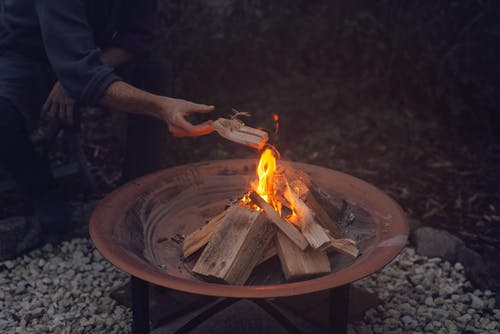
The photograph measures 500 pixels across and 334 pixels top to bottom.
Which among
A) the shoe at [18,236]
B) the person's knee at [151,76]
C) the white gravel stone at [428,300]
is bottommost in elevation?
the shoe at [18,236]

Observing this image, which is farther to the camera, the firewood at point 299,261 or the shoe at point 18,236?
the shoe at point 18,236

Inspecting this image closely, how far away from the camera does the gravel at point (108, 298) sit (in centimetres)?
303

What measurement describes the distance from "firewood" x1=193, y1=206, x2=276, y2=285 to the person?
45 cm

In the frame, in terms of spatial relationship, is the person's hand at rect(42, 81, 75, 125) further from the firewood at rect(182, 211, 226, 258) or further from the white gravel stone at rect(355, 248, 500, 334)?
the white gravel stone at rect(355, 248, 500, 334)

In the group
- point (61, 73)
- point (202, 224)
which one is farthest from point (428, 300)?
point (61, 73)

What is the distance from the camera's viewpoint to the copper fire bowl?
213 cm

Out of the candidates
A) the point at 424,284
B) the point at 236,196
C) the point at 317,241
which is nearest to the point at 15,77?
the point at 236,196

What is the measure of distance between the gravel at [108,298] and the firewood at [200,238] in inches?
27.2

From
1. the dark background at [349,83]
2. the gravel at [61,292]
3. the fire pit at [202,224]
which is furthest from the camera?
the dark background at [349,83]

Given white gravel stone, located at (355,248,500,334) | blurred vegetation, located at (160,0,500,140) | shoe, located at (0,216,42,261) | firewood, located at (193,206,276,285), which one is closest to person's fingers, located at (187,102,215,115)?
firewood, located at (193,206,276,285)

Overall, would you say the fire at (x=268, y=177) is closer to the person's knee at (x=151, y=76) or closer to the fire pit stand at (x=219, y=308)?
the fire pit stand at (x=219, y=308)

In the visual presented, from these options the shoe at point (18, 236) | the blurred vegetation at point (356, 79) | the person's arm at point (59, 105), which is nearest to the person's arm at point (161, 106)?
the person's arm at point (59, 105)

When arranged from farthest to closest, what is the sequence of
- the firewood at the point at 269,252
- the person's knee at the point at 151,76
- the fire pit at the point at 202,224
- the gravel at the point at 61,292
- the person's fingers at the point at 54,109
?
the person's knee at the point at 151,76 → the person's fingers at the point at 54,109 → the gravel at the point at 61,292 → the firewood at the point at 269,252 → the fire pit at the point at 202,224

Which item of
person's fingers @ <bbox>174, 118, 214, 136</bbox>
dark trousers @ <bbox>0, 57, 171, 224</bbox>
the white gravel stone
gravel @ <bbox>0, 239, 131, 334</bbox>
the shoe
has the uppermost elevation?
person's fingers @ <bbox>174, 118, 214, 136</bbox>
